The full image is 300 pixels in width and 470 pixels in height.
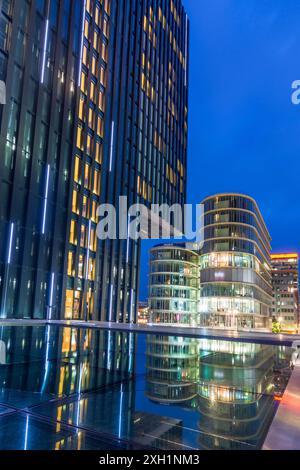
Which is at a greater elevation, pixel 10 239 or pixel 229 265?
pixel 229 265

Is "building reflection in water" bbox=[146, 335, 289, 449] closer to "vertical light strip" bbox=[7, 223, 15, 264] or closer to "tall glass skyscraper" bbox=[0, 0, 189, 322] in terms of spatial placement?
"vertical light strip" bbox=[7, 223, 15, 264]

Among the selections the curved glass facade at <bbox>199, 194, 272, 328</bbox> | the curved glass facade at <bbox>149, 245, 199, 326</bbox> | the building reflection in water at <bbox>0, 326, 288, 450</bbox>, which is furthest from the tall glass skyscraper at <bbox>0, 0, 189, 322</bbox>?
the curved glass facade at <bbox>149, 245, 199, 326</bbox>

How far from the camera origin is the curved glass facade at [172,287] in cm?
8838

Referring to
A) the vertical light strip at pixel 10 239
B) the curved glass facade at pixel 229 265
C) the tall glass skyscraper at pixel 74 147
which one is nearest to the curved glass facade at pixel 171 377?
the vertical light strip at pixel 10 239

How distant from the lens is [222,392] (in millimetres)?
5727

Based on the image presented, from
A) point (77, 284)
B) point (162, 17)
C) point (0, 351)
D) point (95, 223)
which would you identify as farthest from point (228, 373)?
point (162, 17)

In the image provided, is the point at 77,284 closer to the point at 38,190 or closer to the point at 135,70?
the point at 38,190

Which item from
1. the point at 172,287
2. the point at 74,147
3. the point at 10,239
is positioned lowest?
the point at 10,239

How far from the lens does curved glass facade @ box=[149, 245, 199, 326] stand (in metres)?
88.4

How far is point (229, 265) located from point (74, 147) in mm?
47190

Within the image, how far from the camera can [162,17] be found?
198ft

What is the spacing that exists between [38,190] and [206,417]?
1128 inches

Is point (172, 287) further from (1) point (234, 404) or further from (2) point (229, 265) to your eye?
(1) point (234, 404)

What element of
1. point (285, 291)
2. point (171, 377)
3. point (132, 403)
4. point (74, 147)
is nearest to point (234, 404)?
point (132, 403)
